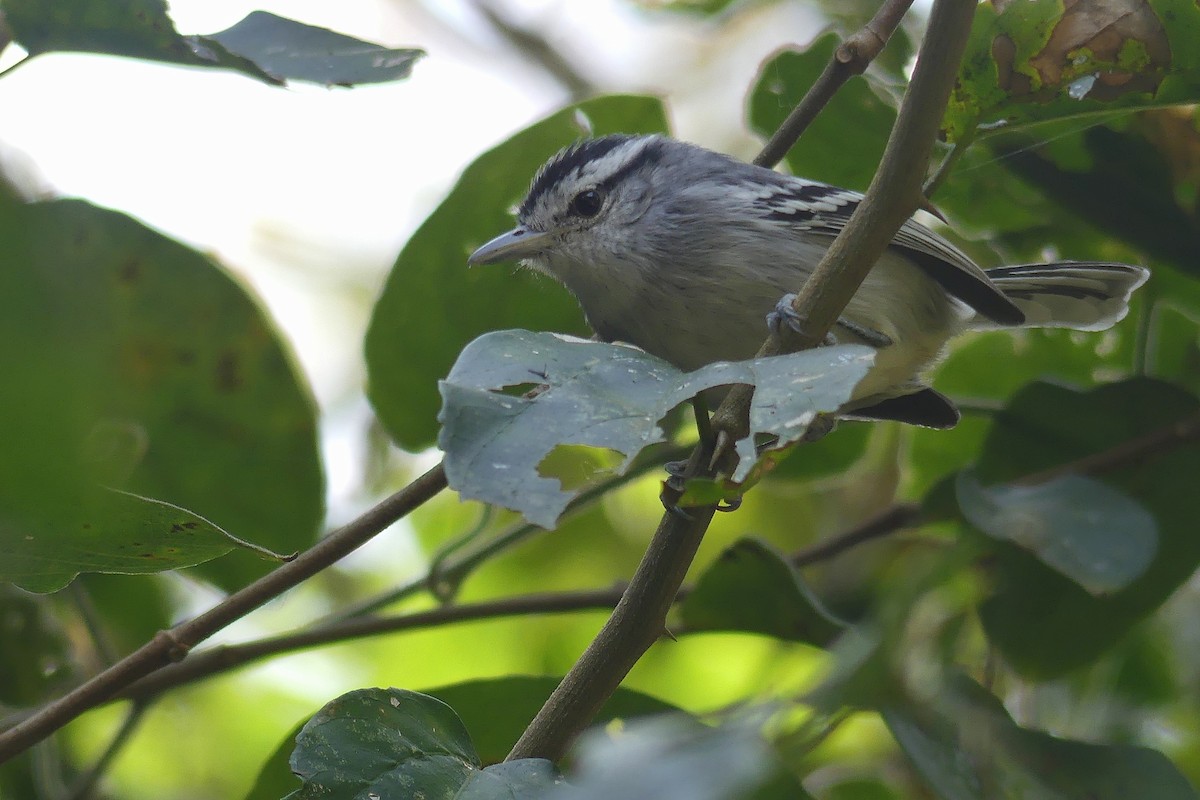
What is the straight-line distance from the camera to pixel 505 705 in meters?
2.04

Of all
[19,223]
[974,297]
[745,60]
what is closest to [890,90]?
[974,297]

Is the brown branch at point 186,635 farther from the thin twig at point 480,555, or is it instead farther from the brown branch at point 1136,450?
the brown branch at point 1136,450

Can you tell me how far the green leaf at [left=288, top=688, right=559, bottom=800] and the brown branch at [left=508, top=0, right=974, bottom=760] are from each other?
8 centimetres

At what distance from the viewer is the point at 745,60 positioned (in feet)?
20.8

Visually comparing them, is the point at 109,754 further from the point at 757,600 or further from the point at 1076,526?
the point at 1076,526

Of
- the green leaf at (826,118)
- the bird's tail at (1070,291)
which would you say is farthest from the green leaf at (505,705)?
the bird's tail at (1070,291)

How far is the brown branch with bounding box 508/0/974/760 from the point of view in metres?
1.43

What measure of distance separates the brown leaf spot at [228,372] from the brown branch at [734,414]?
133 cm

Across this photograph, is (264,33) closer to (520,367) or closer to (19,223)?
(520,367)

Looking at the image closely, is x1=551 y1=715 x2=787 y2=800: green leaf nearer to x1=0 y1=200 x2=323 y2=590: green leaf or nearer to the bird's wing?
x1=0 y1=200 x2=323 y2=590: green leaf

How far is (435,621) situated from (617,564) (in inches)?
69.8

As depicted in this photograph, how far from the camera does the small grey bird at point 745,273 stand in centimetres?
268

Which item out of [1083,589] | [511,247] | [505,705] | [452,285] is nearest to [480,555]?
[505,705]

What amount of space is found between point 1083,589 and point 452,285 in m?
1.54
